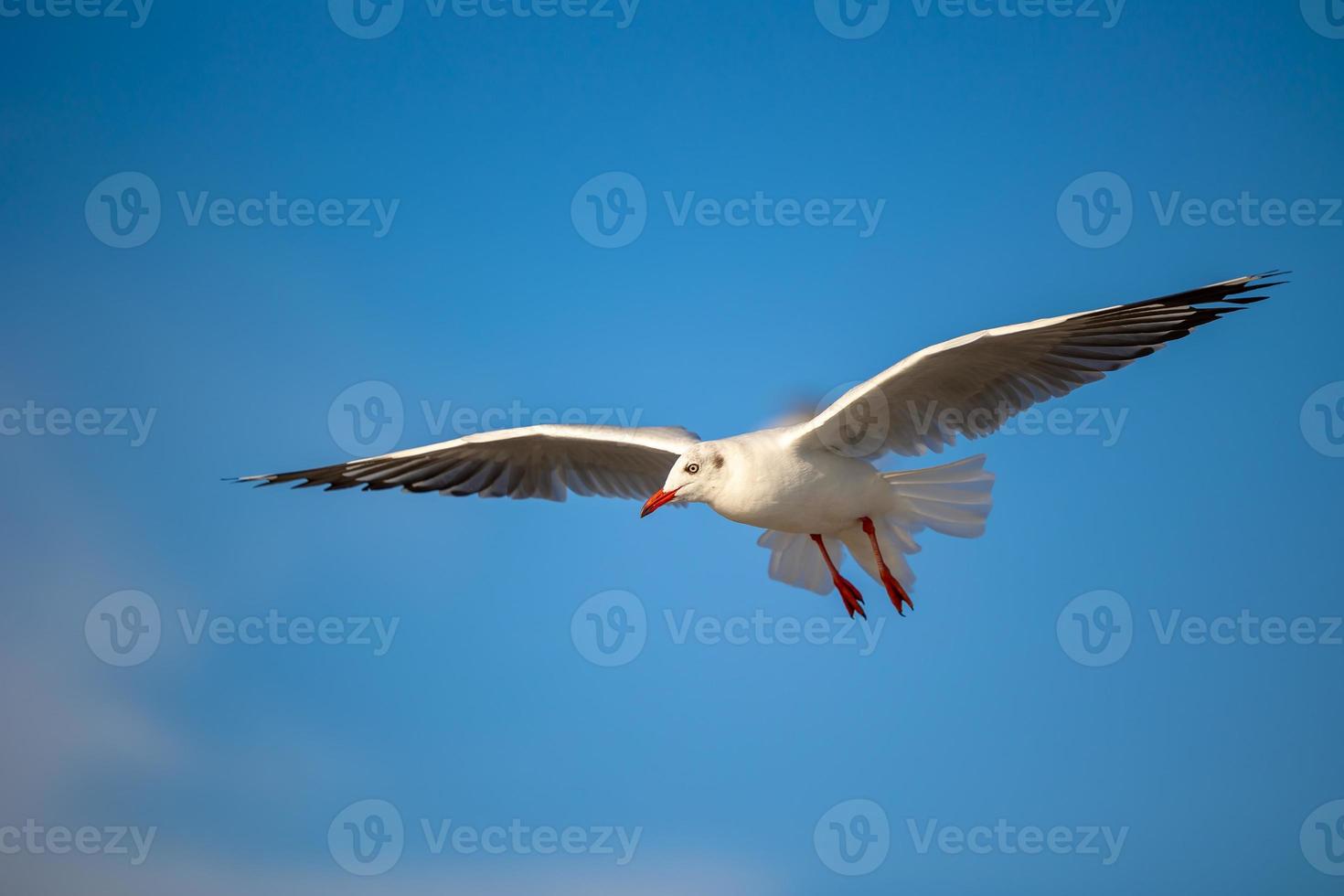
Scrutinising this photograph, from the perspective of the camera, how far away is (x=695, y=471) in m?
6.05

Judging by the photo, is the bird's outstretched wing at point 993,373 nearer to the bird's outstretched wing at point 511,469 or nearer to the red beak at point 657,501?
the red beak at point 657,501

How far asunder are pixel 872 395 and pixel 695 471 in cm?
91

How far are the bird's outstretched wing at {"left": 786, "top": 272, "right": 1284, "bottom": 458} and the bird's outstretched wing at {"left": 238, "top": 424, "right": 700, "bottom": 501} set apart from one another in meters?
1.13

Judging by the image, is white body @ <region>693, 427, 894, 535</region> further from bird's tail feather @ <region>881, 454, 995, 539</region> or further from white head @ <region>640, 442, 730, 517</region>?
bird's tail feather @ <region>881, 454, 995, 539</region>

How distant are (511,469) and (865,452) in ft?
7.05

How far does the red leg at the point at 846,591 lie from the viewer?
6.69m

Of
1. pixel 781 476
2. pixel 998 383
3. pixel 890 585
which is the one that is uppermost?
pixel 998 383

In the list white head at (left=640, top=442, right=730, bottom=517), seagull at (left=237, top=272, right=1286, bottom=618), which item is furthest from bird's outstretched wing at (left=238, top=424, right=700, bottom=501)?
white head at (left=640, top=442, right=730, bottom=517)

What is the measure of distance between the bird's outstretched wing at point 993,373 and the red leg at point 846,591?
0.70 meters

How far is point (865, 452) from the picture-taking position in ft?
21.0

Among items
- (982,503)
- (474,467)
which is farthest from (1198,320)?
(474,467)

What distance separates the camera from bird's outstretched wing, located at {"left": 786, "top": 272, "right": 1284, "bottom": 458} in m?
5.66

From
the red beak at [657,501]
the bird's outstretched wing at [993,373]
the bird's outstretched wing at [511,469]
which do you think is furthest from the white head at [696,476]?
the bird's outstretched wing at [511,469]

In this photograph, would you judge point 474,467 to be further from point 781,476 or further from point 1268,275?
point 1268,275
